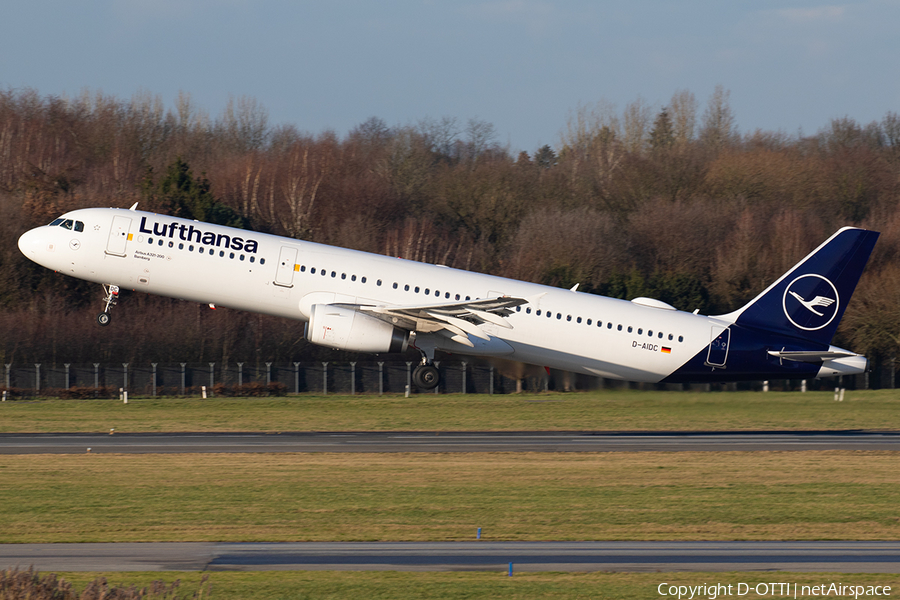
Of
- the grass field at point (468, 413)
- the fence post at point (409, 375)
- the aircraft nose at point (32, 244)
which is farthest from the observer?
the fence post at point (409, 375)

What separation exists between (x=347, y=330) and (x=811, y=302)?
17.1 metres

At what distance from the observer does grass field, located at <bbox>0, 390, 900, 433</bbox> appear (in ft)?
116

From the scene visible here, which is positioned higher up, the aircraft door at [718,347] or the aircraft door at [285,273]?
the aircraft door at [285,273]

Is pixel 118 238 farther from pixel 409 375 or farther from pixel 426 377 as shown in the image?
pixel 409 375

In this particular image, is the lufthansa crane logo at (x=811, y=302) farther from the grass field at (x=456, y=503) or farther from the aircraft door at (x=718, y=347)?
the grass field at (x=456, y=503)

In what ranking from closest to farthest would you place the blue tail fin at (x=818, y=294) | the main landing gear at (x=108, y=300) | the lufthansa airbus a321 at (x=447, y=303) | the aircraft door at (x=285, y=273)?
the lufthansa airbus a321 at (x=447, y=303)
the aircraft door at (x=285, y=273)
the main landing gear at (x=108, y=300)
the blue tail fin at (x=818, y=294)

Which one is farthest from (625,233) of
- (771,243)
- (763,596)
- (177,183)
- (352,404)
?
(763,596)

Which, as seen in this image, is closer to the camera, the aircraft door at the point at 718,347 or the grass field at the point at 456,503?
the grass field at the point at 456,503

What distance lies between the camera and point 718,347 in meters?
36.3

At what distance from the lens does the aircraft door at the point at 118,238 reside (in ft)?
112

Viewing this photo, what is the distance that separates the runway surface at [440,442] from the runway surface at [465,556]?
12.2 meters

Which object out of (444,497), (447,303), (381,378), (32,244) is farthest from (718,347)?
(32,244)

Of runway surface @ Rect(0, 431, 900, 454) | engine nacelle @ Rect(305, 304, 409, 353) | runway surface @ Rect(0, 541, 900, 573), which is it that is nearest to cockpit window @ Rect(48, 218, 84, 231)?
runway surface @ Rect(0, 431, 900, 454)

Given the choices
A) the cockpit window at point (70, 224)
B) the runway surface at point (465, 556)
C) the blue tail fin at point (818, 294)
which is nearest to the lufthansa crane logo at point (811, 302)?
the blue tail fin at point (818, 294)
